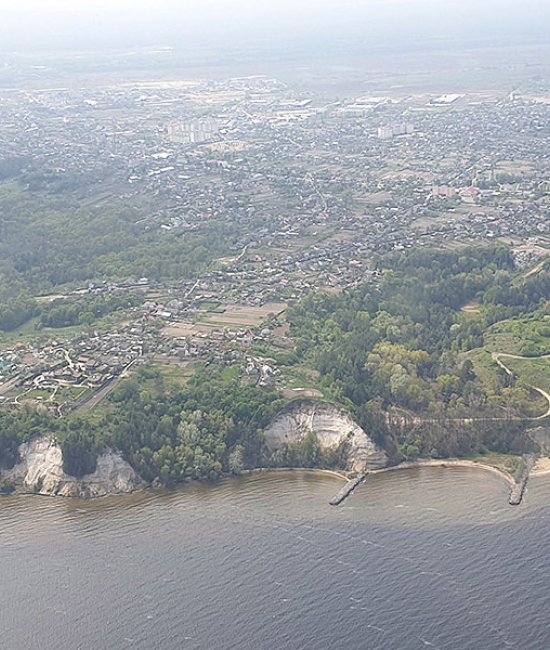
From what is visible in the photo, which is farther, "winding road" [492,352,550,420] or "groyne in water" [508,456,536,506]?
"winding road" [492,352,550,420]

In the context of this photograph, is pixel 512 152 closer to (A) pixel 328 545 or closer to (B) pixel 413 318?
(B) pixel 413 318

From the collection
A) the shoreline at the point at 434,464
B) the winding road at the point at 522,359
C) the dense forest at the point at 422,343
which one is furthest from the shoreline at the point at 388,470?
the winding road at the point at 522,359

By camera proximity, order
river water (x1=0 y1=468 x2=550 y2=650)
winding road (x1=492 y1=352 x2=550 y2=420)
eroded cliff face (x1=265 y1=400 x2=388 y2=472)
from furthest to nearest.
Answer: winding road (x1=492 y1=352 x2=550 y2=420)
eroded cliff face (x1=265 y1=400 x2=388 y2=472)
river water (x1=0 y1=468 x2=550 y2=650)

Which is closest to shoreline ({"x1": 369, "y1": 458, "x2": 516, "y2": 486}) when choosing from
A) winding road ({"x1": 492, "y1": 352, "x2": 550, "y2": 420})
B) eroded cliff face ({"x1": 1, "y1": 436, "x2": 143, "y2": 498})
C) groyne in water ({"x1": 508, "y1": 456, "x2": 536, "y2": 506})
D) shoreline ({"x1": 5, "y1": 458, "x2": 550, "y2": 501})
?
shoreline ({"x1": 5, "y1": 458, "x2": 550, "y2": 501})

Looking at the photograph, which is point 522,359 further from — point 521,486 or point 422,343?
point 521,486

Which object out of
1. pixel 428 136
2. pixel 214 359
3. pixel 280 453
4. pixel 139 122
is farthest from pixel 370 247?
pixel 139 122

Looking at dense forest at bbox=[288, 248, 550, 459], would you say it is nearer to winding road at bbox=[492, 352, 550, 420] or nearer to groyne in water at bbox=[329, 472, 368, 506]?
winding road at bbox=[492, 352, 550, 420]
